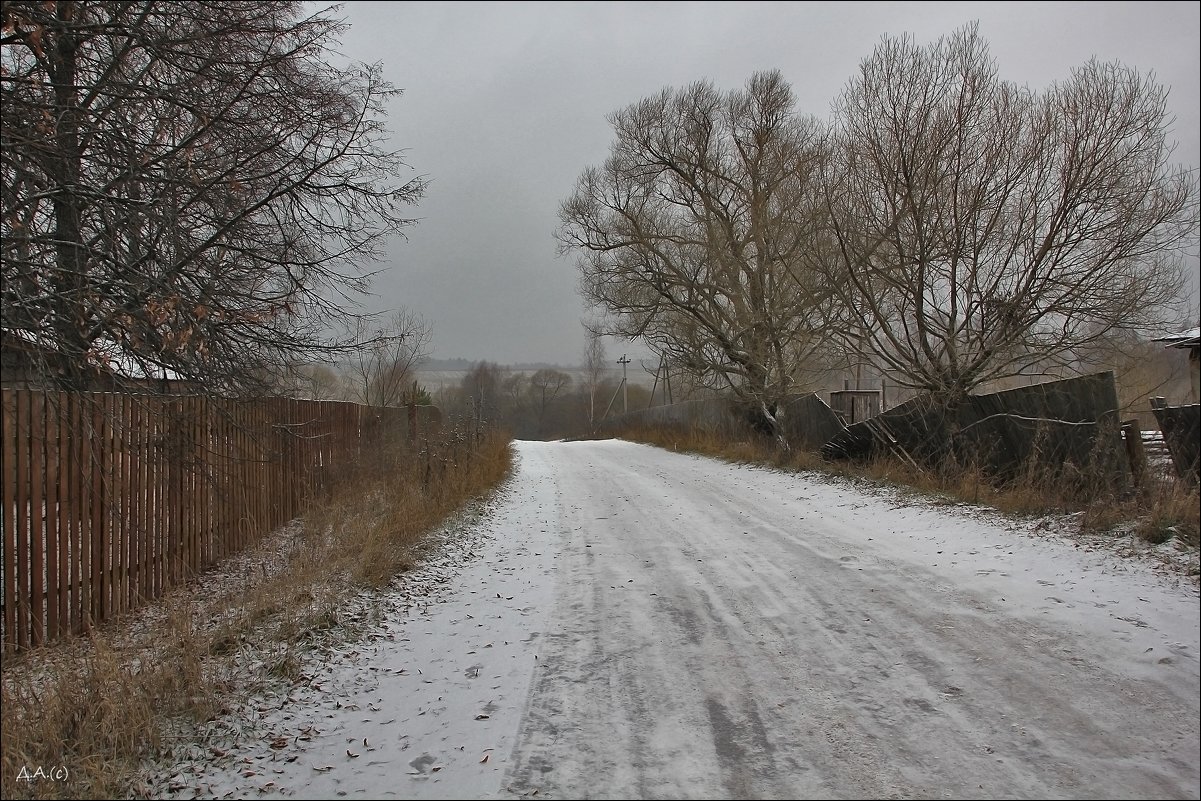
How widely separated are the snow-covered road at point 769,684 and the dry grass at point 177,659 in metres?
0.40

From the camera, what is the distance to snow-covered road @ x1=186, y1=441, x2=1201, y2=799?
295 cm

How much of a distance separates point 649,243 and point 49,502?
1851 centimetres

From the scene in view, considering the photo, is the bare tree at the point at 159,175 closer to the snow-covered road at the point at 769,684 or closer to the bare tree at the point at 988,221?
the snow-covered road at the point at 769,684

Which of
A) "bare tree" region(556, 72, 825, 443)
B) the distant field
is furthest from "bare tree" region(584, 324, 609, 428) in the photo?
"bare tree" region(556, 72, 825, 443)

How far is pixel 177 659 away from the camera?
3.99 meters

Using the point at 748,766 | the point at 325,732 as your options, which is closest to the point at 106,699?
the point at 325,732

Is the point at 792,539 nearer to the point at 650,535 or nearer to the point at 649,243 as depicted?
the point at 650,535

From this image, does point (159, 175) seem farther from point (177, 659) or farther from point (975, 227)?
point (975, 227)

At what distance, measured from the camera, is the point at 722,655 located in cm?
424

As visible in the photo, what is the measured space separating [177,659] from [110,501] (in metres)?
2.13

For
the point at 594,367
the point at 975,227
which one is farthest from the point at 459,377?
the point at 975,227

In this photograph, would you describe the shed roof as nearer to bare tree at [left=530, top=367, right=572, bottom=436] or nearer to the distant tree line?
the distant tree line

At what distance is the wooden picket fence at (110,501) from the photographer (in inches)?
181

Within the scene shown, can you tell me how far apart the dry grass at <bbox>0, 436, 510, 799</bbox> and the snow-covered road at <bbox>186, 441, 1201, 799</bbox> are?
396mm
